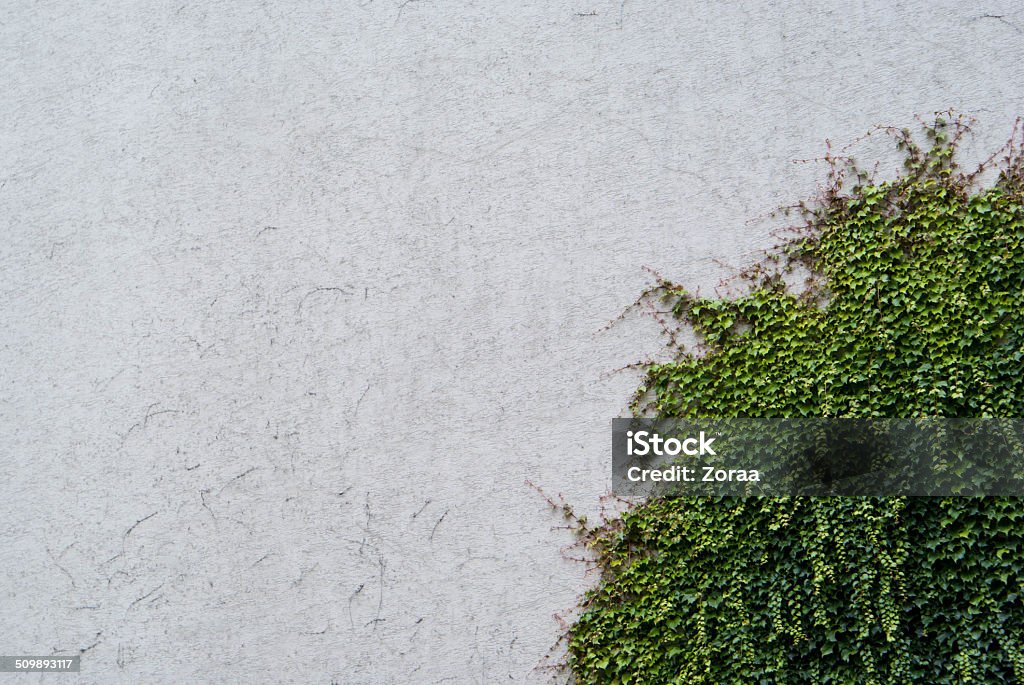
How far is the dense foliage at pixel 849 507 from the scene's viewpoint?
13.9 ft

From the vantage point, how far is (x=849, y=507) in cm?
434

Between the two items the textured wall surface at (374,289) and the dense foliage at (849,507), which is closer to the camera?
the dense foliage at (849,507)

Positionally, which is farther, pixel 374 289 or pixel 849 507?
pixel 374 289

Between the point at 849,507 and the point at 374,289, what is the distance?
280cm

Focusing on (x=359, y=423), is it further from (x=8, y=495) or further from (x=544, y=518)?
(x=8, y=495)

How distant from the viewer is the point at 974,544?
13.9 ft

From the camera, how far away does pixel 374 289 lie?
4.90 m

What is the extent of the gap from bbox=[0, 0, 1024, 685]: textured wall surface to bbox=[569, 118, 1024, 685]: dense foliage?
11.2 inches

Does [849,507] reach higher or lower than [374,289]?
lower

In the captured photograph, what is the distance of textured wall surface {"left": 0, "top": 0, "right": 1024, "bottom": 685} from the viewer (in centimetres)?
468

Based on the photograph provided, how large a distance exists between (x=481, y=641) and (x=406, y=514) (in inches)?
31.0

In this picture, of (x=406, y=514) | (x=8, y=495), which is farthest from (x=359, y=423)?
(x=8, y=495)

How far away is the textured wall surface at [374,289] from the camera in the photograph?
468cm

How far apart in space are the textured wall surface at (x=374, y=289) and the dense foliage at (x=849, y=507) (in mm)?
283
